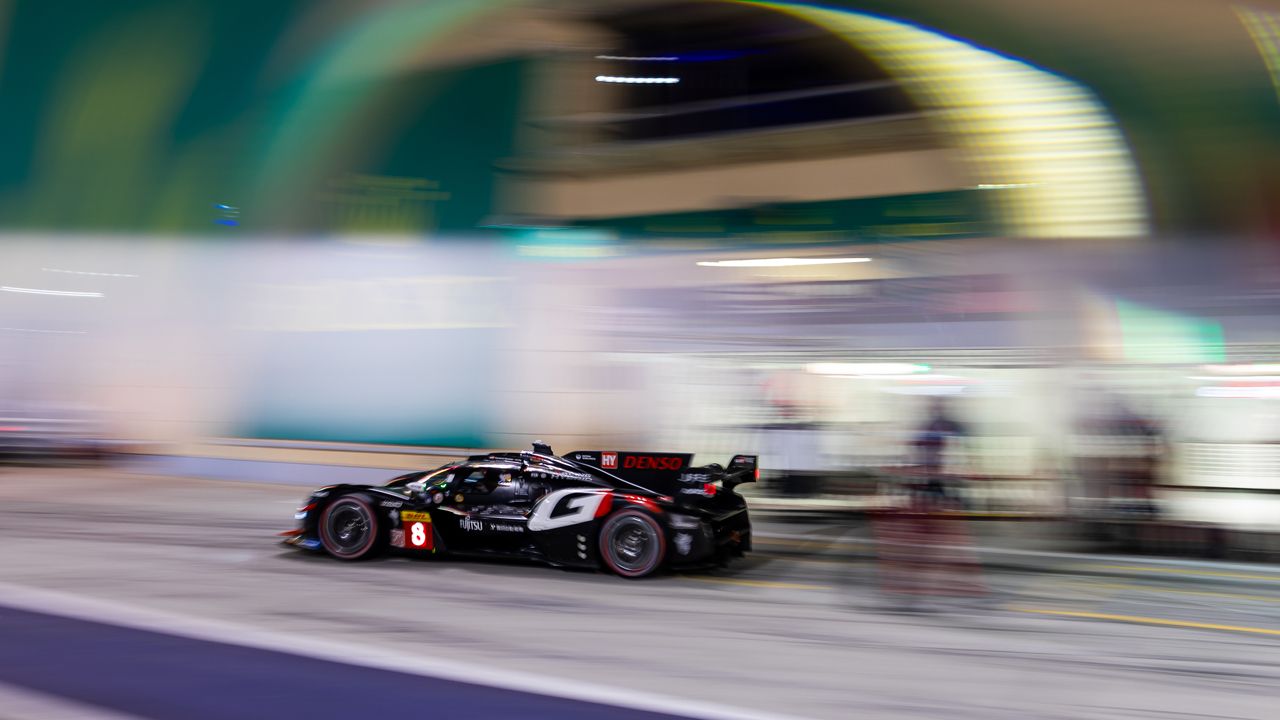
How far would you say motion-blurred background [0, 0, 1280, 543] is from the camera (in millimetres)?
11172

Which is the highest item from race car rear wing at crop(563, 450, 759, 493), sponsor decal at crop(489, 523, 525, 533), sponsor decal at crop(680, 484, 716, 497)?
race car rear wing at crop(563, 450, 759, 493)

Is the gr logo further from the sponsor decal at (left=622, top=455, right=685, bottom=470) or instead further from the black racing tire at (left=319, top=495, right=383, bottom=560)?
the black racing tire at (left=319, top=495, right=383, bottom=560)


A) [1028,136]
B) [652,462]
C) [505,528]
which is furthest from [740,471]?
[1028,136]

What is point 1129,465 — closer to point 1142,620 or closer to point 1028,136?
point 1142,620

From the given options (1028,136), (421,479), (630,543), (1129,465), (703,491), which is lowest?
(630,543)

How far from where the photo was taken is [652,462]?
352 inches

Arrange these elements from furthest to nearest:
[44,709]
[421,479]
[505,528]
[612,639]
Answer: [421,479] → [505,528] → [612,639] → [44,709]

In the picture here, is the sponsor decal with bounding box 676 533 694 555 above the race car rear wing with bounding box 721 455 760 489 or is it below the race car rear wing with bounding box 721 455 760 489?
below

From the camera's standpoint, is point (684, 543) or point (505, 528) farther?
point (505, 528)

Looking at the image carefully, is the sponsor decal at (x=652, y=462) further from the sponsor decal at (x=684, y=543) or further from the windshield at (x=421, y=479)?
the windshield at (x=421, y=479)

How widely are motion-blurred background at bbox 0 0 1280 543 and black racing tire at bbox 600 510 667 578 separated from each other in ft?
6.80

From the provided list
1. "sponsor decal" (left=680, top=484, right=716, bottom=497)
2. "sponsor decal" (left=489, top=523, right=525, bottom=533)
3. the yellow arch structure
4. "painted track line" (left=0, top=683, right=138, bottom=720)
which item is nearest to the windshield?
"sponsor decal" (left=489, top=523, right=525, bottom=533)

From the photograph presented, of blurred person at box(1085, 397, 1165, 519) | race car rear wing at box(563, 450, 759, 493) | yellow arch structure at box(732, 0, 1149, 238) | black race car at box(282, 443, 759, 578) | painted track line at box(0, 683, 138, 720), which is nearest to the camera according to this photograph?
painted track line at box(0, 683, 138, 720)

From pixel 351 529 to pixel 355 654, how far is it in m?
3.06
